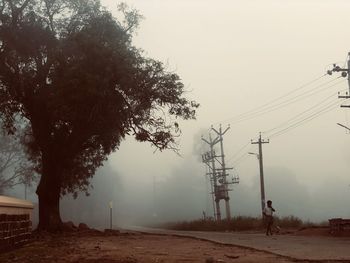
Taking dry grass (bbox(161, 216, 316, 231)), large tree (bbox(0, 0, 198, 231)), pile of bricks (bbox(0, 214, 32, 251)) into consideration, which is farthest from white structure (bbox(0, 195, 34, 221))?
dry grass (bbox(161, 216, 316, 231))

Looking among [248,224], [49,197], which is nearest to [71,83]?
[49,197]

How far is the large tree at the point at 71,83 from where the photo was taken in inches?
943

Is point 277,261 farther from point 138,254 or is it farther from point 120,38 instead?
point 120,38

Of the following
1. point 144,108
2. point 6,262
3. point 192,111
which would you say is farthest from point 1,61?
point 6,262

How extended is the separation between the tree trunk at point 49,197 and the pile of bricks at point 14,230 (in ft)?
22.5

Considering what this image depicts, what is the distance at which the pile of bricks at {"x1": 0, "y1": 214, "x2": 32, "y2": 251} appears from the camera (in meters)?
14.6

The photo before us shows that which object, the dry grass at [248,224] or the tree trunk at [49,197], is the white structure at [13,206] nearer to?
the tree trunk at [49,197]

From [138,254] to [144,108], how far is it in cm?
1334

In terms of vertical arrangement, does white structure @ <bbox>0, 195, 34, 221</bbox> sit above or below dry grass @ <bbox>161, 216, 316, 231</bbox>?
above

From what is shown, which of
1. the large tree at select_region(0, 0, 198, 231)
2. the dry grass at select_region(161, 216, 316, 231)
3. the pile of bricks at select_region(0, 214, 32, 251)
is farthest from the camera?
the dry grass at select_region(161, 216, 316, 231)

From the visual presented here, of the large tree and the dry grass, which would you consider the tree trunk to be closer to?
the large tree

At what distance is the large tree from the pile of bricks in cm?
668

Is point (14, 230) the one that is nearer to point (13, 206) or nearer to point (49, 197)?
point (13, 206)

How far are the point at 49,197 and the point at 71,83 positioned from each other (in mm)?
7277
